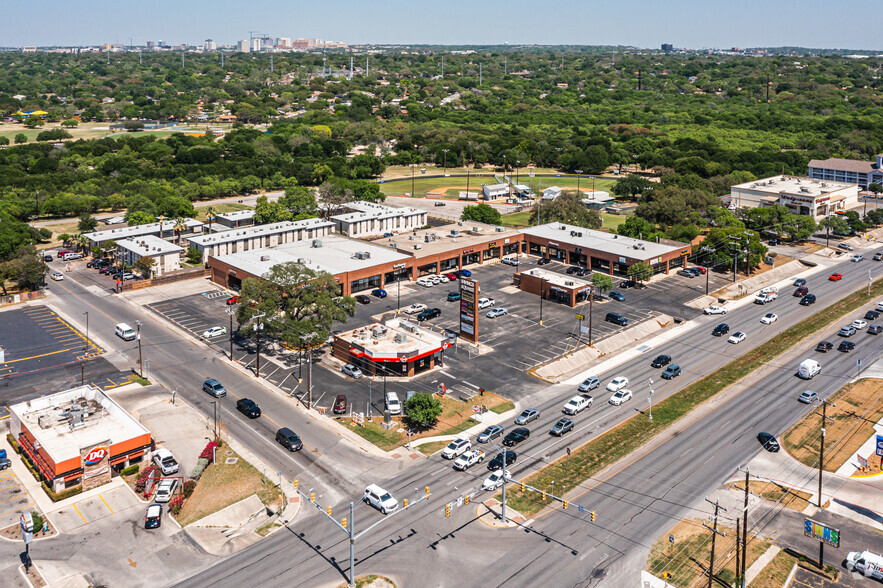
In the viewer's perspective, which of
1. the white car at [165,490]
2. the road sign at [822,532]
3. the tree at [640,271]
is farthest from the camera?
the tree at [640,271]

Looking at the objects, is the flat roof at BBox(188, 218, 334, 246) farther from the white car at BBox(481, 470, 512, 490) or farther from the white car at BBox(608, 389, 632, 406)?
the white car at BBox(481, 470, 512, 490)

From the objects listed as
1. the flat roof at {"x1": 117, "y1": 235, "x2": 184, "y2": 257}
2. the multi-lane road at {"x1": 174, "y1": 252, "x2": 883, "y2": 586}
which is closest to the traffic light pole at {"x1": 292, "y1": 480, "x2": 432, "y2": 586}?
the multi-lane road at {"x1": 174, "y1": 252, "x2": 883, "y2": 586}

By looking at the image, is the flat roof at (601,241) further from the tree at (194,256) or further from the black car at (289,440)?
the black car at (289,440)

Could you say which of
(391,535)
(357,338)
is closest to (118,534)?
(391,535)

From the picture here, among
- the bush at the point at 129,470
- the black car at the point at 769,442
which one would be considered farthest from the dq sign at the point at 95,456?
the black car at the point at 769,442

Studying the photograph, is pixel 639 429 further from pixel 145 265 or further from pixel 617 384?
pixel 145 265

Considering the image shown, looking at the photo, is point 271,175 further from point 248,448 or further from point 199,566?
point 199,566

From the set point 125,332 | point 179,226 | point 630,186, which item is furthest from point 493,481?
point 630,186
